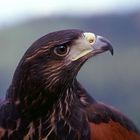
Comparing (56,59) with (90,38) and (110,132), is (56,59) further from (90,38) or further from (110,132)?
(110,132)

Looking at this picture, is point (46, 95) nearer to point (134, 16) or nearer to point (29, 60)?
point (29, 60)

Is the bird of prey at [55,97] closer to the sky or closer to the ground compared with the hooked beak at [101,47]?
closer to the ground

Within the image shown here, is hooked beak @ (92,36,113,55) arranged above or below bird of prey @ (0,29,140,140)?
above

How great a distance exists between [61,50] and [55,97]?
19cm

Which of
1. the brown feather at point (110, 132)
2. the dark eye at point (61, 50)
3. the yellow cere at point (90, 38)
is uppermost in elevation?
the yellow cere at point (90, 38)

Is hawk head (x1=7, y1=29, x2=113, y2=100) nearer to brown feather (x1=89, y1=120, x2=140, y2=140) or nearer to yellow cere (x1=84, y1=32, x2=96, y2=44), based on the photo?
yellow cere (x1=84, y1=32, x2=96, y2=44)

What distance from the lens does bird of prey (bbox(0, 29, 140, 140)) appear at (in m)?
3.73

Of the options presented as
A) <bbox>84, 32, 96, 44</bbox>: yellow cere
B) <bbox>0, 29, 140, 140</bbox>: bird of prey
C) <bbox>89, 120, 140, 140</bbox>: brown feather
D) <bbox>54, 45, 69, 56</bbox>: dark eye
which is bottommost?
<bbox>89, 120, 140, 140</bbox>: brown feather

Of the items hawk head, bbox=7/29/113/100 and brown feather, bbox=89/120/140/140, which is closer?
hawk head, bbox=7/29/113/100

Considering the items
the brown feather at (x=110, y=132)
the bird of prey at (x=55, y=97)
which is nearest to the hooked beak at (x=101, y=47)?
the bird of prey at (x=55, y=97)

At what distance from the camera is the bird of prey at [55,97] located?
3.73 m

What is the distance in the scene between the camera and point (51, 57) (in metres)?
3.74

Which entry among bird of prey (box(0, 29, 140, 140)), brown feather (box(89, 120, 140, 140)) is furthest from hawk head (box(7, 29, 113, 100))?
brown feather (box(89, 120, 140, 140))

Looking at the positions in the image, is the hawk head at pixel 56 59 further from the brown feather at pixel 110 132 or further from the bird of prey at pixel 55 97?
the brown feather at pixel 110 132
